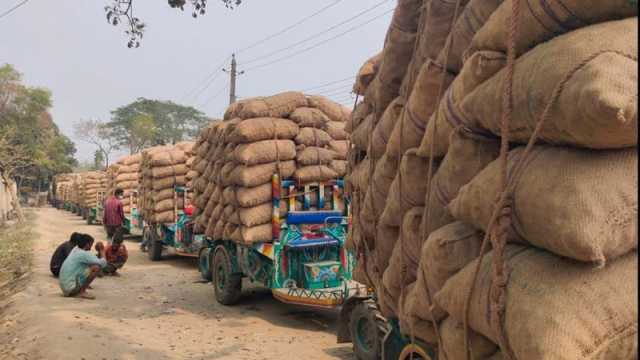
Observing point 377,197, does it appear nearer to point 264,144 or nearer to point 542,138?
point 542,138

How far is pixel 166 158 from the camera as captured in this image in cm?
1302

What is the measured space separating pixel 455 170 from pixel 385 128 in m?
1.10

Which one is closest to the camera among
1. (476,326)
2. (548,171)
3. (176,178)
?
(548,171)

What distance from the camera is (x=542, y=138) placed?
6.17 feet

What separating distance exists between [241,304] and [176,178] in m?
5.35

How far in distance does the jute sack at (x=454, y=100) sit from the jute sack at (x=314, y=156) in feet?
15.5

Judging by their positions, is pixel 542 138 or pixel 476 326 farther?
pixel 476 326

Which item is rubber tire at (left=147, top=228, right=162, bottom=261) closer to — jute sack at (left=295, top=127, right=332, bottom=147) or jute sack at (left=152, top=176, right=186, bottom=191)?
jute sack at (left=152, top=176, right=186, bottom=191)

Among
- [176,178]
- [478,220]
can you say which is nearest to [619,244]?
[478,220]

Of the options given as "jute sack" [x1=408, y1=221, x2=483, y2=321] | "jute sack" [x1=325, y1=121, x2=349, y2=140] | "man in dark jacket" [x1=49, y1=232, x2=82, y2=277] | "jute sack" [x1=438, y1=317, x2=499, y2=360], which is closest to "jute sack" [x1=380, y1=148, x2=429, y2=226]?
"jute sack" [x1=408, y1=221, x2=483, y2=321]

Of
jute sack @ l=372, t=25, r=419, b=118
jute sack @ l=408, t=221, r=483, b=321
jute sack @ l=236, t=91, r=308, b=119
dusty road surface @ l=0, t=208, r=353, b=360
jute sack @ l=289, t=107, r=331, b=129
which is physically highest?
jute sack @ l=236, t=91, r=308, b=119

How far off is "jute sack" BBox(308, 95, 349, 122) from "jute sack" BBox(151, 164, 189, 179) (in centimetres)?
592

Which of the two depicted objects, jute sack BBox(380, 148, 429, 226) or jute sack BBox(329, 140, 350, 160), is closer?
jute sack BBox(380, 148, 429, 226)

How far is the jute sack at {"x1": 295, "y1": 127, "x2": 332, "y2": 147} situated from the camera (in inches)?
305
